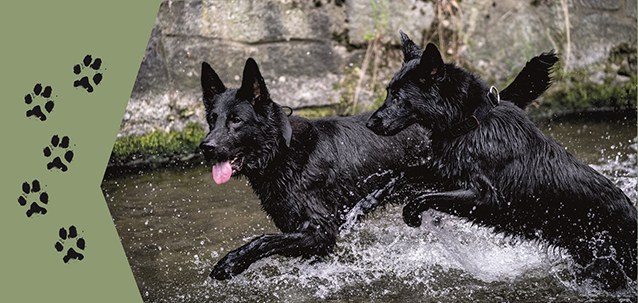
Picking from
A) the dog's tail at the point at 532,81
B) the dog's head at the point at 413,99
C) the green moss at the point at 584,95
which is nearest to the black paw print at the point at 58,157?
the dog's head at the point at 413,99

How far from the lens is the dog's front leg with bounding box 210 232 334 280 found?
12.8ft

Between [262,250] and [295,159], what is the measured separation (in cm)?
67

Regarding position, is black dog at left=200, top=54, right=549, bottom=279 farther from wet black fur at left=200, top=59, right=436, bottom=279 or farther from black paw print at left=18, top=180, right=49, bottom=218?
black paw print at left=18, top=180, right=49, bottom=218

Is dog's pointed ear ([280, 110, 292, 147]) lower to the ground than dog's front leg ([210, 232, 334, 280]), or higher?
higher

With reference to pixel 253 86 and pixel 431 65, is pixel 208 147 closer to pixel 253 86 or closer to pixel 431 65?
pixel 253 86

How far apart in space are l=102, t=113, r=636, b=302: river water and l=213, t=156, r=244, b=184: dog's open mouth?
80cm

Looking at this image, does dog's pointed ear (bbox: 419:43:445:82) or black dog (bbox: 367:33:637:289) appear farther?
black dog (bbox: 367:33:637:289)

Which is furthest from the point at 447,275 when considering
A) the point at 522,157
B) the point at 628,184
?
the point at 628,184

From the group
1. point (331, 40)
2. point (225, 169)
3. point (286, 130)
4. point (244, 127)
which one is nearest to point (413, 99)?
point (286, 130)

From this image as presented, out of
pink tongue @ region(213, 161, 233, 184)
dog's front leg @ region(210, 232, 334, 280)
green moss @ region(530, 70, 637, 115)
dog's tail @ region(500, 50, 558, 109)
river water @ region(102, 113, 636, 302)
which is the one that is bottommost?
green moss @ region(530, 70, 637, 115)

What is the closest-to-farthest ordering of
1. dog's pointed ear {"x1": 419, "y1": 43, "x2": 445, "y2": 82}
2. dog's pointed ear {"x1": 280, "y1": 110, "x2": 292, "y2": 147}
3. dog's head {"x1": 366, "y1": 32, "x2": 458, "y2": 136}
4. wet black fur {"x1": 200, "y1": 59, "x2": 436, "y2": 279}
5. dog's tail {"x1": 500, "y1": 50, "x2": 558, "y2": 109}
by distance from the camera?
dog's pointed ear {"x1": 419, "y1": 43, "x2": 445, "y2": 82} → dog's head {"x1": 366, "y1": 32, "x2": 458, "y2": 136} → wet black fur {"x1": 200, "y1": 59, "x2": 436, "y2": 279} → dog's pointed ear {"x1": 280, "y1": 110, "x2": 292, "y2": 147} → dog's tail {"x1": 500, "y1": 50, "x2": 558, "y2": 109}

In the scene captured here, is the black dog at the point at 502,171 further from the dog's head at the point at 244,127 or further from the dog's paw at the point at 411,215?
the dog's head at the point at 244,127

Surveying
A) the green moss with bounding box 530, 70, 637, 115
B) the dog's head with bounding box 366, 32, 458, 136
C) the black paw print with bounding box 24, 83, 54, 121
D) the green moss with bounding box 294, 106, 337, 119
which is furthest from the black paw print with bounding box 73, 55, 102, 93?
the green moss with bounding box 530, 70, 637, 115

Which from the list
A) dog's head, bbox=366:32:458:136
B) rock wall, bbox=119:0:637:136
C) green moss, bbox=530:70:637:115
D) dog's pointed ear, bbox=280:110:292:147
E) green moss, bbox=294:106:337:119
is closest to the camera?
dog's head, bbox=366:32:458:136
